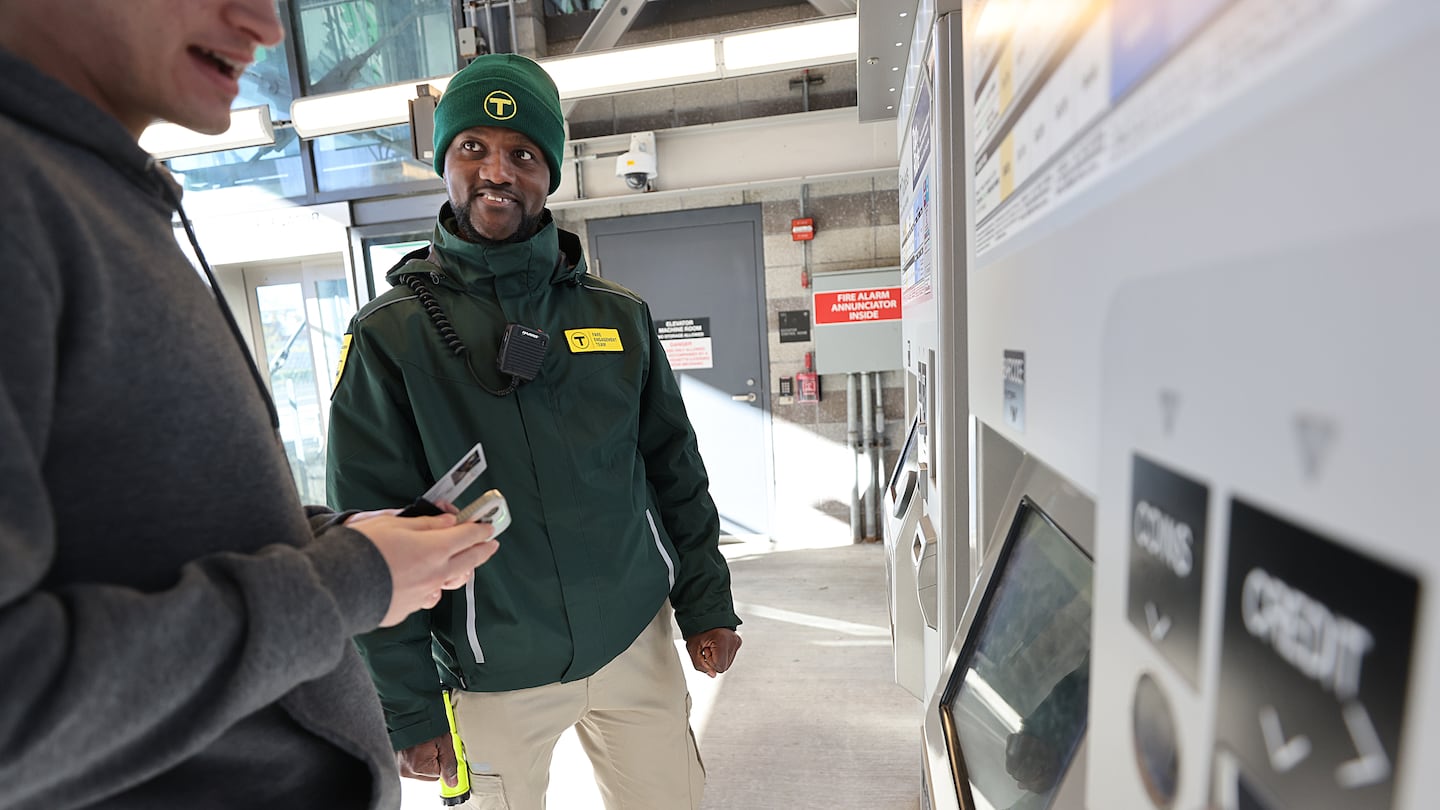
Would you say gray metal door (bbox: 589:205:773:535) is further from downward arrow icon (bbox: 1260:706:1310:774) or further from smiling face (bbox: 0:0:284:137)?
downward arrow icon (bbox: 1260:706:1310:774)

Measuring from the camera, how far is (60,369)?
48 centimetres

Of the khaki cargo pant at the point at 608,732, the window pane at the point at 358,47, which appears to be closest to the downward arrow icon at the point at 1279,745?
the khaki cargo pant at the point at 608,732

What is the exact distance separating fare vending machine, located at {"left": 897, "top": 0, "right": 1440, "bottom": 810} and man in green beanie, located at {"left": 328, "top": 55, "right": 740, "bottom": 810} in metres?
0.88

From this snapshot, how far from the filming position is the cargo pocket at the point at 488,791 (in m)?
1.27

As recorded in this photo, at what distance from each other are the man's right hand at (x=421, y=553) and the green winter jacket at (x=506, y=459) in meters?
0.48

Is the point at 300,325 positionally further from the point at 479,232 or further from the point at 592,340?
the point at 592,340

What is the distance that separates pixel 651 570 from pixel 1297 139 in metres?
1.24

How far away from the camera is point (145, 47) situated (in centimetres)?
58

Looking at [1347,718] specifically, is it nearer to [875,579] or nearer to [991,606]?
[991,606]

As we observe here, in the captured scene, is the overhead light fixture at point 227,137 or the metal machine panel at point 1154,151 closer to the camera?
the metal machine panel at point 1154,151

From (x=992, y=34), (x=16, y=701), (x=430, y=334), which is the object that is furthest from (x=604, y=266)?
(x=16, y=701)

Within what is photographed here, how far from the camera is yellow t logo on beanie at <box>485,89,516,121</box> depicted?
4.29 ft

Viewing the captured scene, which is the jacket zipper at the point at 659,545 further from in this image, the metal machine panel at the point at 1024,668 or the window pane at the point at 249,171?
the window pane at the point at 249,171

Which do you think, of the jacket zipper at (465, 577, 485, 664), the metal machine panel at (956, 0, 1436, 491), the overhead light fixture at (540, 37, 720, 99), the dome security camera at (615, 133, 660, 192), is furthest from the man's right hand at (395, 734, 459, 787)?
the dome security camera at (615, 133, 660, 192)
